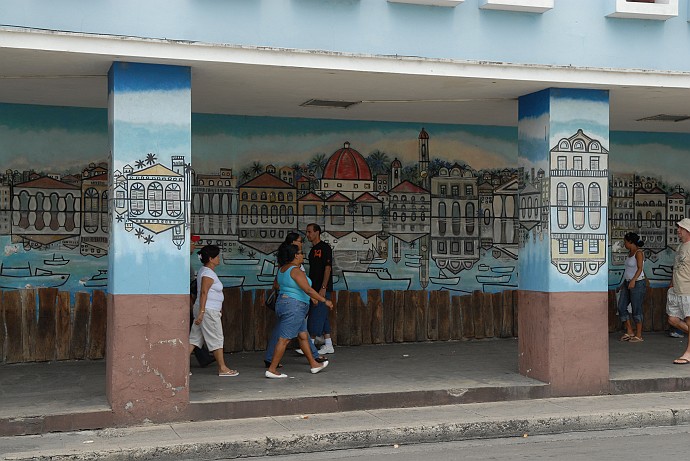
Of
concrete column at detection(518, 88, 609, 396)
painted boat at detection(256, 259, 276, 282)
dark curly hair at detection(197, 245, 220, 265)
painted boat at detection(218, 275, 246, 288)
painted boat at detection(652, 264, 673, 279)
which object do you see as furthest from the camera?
painted boat at detection(652, 264, 673, 279)

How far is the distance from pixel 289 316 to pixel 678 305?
521cm

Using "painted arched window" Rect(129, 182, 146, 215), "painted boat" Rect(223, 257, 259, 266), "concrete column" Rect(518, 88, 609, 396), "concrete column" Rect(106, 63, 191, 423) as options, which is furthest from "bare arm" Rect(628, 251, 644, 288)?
"painted arched window" Rect(129, 182, 146, 215)

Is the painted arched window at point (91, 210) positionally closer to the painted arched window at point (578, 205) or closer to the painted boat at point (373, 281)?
the painted boat at point (373, 281)

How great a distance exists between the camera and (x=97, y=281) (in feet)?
39.9

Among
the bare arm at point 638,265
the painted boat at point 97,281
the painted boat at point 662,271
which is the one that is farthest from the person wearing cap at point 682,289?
the painted boat at point 97,281

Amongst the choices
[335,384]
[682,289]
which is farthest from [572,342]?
[335,384]

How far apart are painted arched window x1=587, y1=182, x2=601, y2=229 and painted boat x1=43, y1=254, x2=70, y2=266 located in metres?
6.69

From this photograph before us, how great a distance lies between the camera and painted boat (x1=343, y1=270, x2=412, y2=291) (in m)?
13.4

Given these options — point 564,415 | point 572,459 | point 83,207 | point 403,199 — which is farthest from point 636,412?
point 83,207

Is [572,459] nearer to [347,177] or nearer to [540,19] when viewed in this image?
[540,19]

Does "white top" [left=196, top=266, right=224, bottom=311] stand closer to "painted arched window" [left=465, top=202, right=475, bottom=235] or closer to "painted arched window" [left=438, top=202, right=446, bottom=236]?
"painted arched window" [left=438, top=202, right=446, bottom=236]

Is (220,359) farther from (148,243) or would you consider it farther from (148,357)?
(148,243)

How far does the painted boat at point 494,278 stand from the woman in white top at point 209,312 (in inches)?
187

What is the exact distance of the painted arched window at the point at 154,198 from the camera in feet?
29.6
